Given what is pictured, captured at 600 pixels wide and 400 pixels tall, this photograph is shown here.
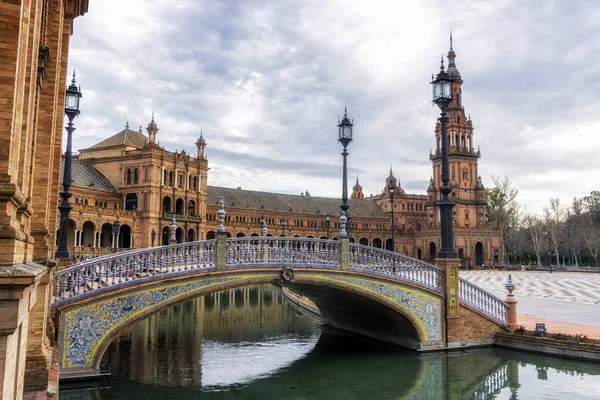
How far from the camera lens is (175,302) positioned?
1434 centimetres

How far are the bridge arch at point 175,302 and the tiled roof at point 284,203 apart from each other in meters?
59.3

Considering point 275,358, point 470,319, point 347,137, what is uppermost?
point 347,137

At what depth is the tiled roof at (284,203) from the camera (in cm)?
8000

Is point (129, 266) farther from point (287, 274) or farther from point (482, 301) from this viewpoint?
point (482, 301)

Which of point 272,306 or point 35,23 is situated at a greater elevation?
point 35,23

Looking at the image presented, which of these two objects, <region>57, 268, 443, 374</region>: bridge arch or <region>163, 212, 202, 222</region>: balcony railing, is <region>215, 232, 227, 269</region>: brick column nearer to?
<region>57, 268, 443, 374</region>: bridge arch

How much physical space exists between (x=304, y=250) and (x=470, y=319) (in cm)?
679

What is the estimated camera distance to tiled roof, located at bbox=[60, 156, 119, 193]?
57312 mm

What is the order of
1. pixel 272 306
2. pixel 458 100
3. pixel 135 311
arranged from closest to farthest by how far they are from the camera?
1. pixel 135 311
2. pixel 272 306
3. pixel 458 100

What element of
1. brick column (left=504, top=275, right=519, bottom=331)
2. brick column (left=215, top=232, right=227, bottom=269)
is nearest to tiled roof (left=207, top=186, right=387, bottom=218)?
brick column (left=504, top=275, right=519, bottom=331)

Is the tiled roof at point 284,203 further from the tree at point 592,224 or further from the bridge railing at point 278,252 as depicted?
the bridge railing at point 278,252

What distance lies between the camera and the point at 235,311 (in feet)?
100.0

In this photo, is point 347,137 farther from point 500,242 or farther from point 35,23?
point 500,242

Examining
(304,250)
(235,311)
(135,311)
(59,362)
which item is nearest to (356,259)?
(304,250)
